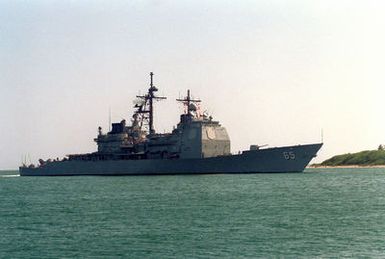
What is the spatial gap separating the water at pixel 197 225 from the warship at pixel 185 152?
2594 cm

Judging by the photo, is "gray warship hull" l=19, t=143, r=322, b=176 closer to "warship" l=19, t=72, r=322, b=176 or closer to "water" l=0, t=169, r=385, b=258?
"warship" l=19, t=72, r=322, b=176

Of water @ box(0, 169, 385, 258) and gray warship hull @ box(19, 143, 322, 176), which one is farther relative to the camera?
gray warship hull @ box(19, 143, 322, 176)

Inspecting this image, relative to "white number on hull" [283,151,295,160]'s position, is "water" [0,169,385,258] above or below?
below

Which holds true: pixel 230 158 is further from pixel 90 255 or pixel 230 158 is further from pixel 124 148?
pixel 90 255

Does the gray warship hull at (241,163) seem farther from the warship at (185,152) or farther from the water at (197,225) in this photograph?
the water at (197,225)

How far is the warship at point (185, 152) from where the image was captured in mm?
76875

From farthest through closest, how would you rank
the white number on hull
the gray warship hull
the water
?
1. the white number on hull
2. the gray warship hull
3. the water

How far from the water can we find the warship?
85.1ft

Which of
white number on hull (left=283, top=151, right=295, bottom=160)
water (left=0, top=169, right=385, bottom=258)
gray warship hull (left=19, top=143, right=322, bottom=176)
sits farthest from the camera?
white number on hull (left=283, top=151, right=295, bottom=160)

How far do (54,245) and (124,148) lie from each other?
202ft

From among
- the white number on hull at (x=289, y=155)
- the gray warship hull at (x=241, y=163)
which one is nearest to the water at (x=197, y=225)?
the gray warship hull at (x=241, y=163)

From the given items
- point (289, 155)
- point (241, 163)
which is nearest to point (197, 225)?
point (241, 163)

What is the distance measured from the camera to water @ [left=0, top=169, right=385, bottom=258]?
24.2 metres

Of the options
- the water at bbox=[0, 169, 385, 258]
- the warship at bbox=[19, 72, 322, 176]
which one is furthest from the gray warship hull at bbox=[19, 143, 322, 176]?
the water at bbox=[0, 169, 385, 258]
